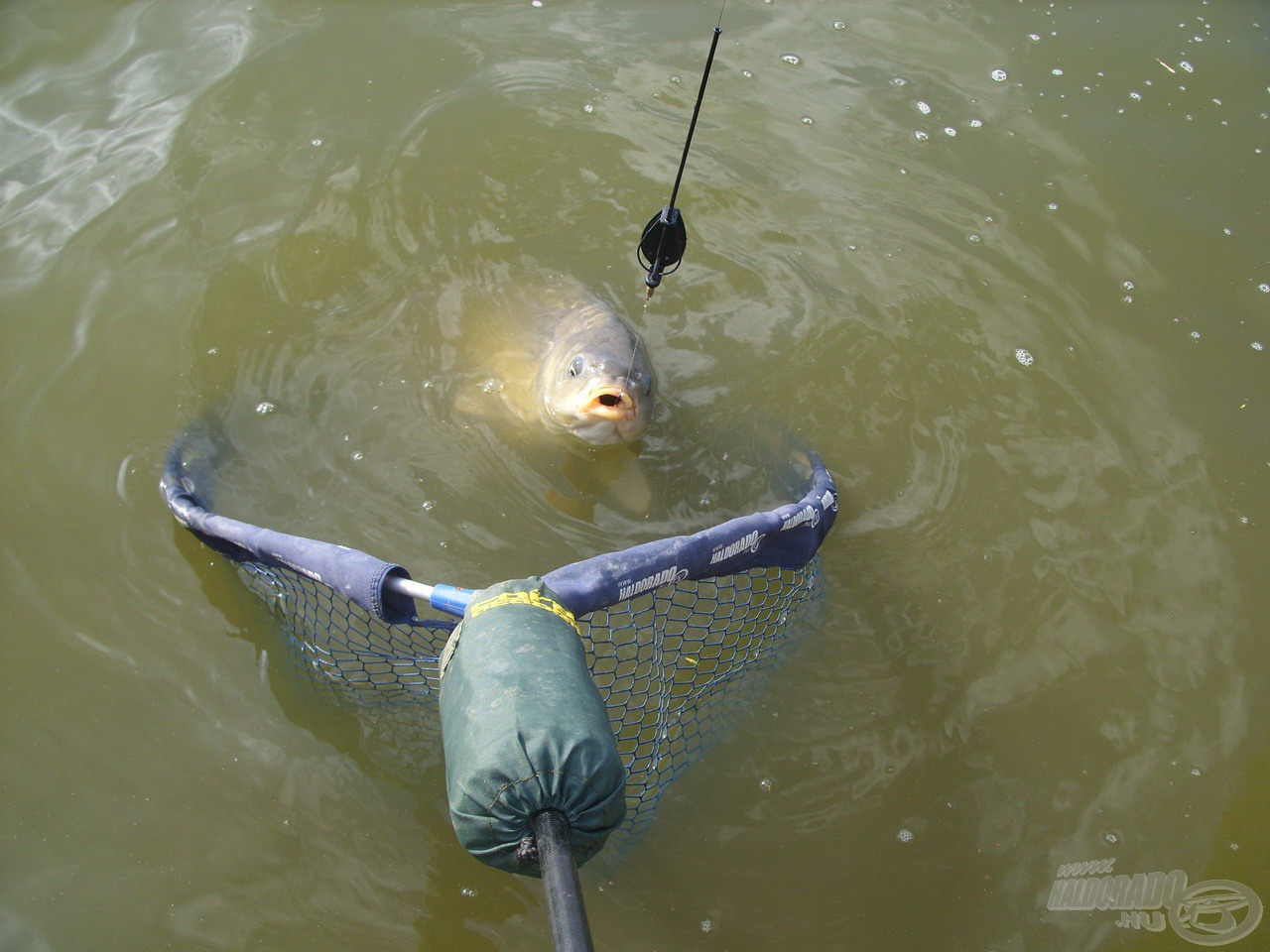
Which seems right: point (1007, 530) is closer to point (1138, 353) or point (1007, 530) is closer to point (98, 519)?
point (1138, 353)

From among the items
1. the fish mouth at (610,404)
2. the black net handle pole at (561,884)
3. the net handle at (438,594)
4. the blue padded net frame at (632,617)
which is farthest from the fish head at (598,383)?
the black net handle pole at (561,884)

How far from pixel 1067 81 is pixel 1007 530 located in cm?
392

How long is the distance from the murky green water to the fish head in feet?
0.63

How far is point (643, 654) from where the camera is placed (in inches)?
128

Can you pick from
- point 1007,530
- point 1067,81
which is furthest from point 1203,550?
point 1067,81

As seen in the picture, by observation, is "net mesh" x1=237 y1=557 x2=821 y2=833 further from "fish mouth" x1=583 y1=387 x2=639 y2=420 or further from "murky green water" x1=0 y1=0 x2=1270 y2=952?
"fish mouth" x1=583 y1=387 x2=639 y2=420

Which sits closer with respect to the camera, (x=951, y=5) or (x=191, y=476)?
(x=191, y=476)

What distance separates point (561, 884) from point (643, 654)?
63.6 inches

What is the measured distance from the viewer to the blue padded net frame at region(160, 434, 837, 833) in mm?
2564

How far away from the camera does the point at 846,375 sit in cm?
456

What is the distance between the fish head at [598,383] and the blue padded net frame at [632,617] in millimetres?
918

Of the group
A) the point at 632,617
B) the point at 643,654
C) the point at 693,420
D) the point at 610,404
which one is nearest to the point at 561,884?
the point at 632,617

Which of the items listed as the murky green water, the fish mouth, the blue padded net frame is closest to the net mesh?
the blue padded net frame

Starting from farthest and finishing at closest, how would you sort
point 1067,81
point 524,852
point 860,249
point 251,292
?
point 1067,81
point 860,249
point 251,292
point 524,852
